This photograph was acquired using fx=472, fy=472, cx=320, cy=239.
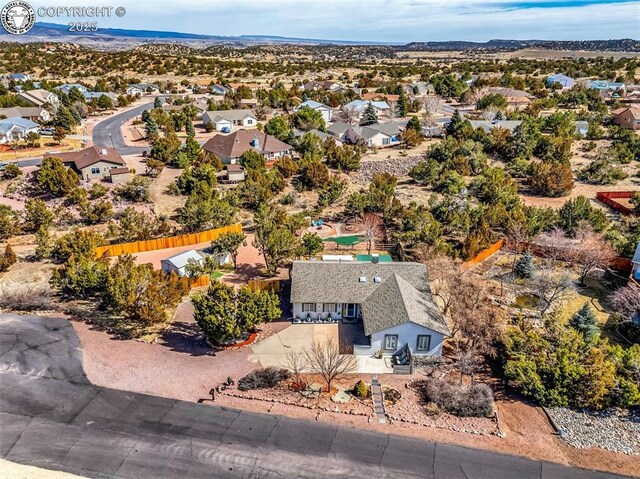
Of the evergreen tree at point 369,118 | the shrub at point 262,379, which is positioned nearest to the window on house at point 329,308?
the shrub at point 262,379

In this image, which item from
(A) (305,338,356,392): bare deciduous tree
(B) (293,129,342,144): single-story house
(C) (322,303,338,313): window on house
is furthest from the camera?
(B) (293,129,342,144): single-story house

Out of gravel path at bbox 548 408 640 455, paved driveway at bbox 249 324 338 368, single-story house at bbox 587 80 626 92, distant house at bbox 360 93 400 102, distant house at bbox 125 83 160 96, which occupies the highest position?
single-story house at bbox 587 80 626 92

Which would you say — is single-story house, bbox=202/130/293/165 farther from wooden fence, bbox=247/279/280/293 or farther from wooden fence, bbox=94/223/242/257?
wooden fence, bbox=247/279/280/293

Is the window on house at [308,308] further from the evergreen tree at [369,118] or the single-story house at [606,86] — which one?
the single-story house at [606,86]

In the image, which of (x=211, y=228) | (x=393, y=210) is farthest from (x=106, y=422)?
(x=393, y=210)

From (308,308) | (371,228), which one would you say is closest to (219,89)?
(371,228)

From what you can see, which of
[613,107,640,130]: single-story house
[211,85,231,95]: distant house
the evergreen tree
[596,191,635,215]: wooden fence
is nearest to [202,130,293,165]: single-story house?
the evergreen tree

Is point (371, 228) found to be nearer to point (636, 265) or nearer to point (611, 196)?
point (636, 265)

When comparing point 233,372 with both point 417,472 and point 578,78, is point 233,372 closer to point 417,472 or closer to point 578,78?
point 417,472
